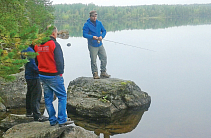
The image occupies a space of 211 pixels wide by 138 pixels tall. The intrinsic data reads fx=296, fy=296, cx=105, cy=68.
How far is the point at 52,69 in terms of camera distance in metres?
5.36

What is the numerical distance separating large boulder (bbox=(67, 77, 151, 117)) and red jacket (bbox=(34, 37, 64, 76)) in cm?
243

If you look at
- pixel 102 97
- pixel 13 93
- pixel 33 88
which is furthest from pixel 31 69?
pixel 13 93

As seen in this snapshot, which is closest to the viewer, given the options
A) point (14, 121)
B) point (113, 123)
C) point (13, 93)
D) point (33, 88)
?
point (33, 88)

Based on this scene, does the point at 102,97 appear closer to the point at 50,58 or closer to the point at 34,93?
the point at 34,93

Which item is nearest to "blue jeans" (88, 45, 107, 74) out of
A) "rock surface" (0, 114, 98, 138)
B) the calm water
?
the calm water

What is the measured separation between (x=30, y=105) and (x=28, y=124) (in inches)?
23.9

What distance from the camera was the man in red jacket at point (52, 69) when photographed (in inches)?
207

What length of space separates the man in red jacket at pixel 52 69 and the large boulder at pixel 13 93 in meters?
2.93

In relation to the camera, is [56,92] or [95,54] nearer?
[56,92]

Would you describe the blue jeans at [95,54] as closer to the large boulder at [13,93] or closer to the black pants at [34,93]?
the large boulder at [13,93]

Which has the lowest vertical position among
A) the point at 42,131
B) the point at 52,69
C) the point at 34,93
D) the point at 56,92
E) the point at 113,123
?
the point at 113,123

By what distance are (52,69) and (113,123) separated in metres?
2.61

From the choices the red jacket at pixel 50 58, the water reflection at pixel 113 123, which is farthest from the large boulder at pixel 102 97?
the red jacket at pixel 50 58

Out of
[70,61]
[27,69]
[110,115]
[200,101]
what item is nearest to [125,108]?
[110,115]
